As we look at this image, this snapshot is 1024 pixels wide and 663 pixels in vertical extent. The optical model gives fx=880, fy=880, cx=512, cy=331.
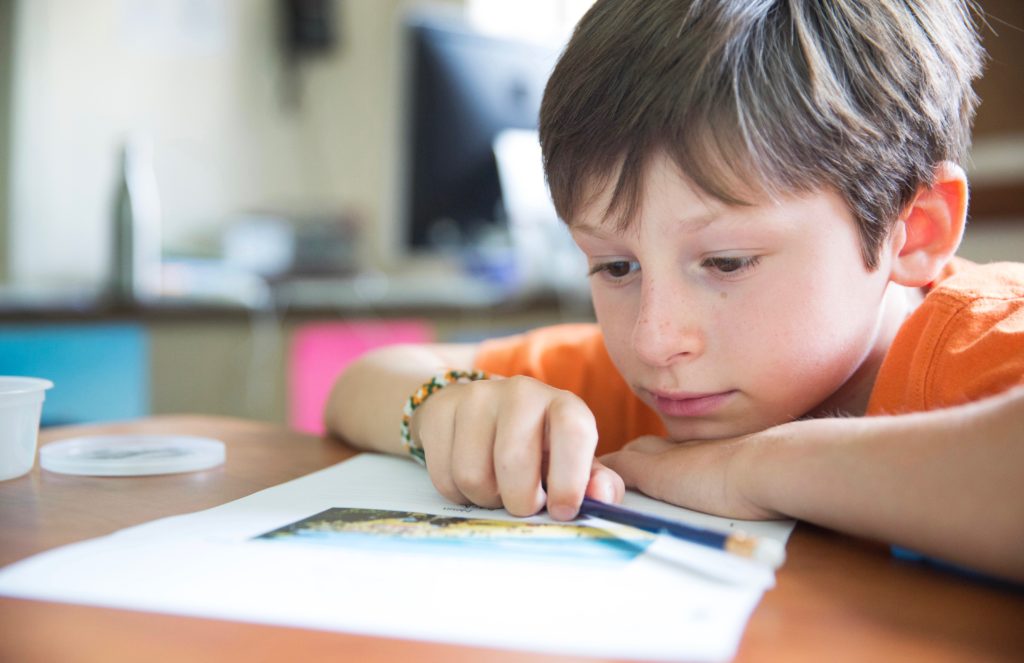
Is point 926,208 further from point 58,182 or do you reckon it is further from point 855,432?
point 58,182

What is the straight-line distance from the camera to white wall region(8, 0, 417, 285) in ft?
8.18

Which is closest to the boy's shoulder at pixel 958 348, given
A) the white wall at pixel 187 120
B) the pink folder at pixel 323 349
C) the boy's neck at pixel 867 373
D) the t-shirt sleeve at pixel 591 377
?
the boy's neck at pixel 867 373

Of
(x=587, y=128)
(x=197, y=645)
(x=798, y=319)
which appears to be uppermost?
(x=587, y=128)

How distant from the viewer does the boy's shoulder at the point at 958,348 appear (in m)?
0.50

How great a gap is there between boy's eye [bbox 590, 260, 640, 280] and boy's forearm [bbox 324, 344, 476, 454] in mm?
187

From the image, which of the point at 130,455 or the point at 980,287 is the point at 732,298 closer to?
the point at 980,287

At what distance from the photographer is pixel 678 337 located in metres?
0.58

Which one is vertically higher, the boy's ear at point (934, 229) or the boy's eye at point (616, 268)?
the boy's ear at point (934, 229)

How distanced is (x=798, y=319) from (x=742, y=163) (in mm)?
113

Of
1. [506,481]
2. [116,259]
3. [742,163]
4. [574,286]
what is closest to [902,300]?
[742,163]

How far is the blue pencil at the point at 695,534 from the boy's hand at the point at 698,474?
2.5 inches

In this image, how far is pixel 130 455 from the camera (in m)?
0.66

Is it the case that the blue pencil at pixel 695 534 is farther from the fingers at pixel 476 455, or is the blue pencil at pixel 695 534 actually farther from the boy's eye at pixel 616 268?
the boy's eye at pixel 616 268

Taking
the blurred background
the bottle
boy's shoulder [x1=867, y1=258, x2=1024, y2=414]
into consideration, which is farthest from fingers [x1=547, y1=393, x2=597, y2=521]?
the bottle
